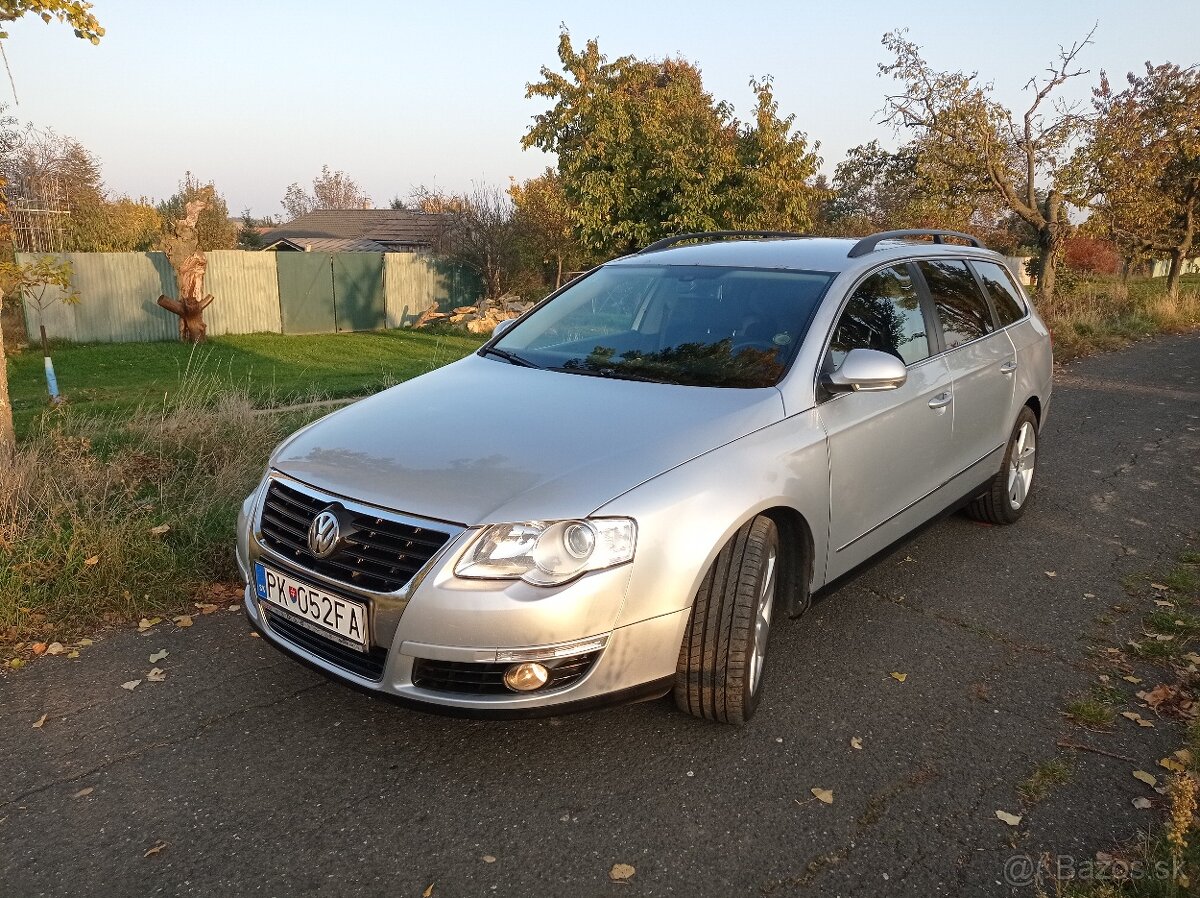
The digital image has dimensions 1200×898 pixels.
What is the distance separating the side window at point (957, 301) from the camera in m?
4.60

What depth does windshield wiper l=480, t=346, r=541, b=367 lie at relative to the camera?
4.07 m

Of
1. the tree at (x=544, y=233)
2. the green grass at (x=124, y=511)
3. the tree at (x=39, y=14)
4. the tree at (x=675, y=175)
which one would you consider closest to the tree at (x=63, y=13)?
the tree at (x=39, y=14)

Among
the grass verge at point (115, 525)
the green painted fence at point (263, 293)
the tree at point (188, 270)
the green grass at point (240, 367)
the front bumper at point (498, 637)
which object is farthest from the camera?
the green painted fence at point (263, 293)

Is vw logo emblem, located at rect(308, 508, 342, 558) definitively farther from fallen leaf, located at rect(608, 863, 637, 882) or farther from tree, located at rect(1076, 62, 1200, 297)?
tree, located at rect(1076, 62, 1200, 297)

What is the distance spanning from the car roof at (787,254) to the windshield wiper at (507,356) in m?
0.82

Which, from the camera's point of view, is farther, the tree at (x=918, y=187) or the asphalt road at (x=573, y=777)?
the tree at (x=918, y=187)

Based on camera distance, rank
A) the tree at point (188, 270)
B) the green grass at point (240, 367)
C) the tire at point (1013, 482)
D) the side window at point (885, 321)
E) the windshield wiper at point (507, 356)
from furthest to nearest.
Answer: the tree at point (188, 270)
the green grass at point (240, 367)
the tire at point (1013, 482)
the windshield wiper at point (507, 356)
the side window at point (885, 321)

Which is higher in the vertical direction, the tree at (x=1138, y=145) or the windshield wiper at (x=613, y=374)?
the tree at (x=1138, y=145)

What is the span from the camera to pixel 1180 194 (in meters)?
23.6

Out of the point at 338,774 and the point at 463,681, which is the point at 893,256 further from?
the point at 338,774

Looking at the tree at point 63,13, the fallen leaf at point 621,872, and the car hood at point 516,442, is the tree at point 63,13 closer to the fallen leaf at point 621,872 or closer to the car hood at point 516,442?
the car hood at point 516,442

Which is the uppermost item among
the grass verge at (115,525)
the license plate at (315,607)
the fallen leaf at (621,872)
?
the license plate at (315,607)

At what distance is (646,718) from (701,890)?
34.8 inches

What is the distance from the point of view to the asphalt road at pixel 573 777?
254 centimetres
